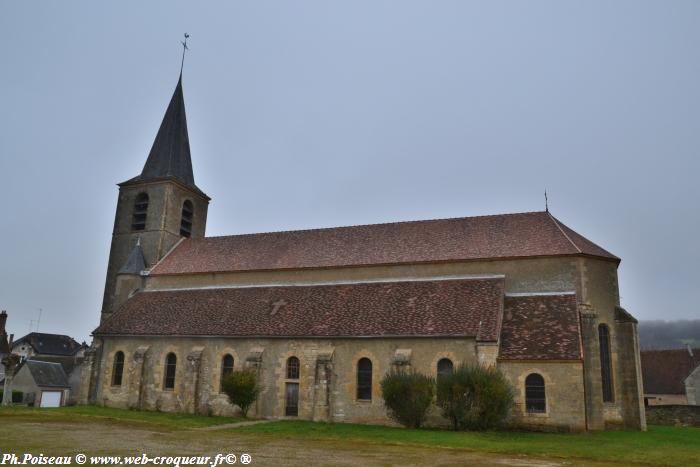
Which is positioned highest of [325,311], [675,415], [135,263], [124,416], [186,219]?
[186,219]

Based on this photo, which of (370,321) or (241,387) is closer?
(241,387)

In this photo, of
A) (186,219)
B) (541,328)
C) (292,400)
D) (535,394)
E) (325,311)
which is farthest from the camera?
(186,219)

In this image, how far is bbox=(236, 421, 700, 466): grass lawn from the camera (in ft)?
51.3

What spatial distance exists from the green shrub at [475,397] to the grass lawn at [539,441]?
2.96ft

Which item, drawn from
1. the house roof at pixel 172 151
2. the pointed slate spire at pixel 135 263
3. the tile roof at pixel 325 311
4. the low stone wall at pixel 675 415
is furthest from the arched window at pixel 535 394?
the house roof at pixel 172 151

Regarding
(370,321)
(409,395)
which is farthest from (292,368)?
(409,395)

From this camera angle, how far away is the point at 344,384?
2536cm

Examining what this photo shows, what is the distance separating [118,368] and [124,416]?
6348 mm

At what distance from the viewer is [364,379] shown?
25328mm

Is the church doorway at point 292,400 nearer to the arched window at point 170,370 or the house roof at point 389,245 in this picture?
the arched window at point 170,370

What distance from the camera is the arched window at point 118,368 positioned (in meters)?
30.7

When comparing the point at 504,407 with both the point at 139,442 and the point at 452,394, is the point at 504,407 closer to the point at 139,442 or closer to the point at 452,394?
the point at 452,394

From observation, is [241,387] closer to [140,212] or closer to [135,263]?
[135,263]

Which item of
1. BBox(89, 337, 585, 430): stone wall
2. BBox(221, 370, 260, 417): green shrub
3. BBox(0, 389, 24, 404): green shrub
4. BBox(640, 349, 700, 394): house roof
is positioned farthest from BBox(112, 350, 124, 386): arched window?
BBox(640, 349, 700, 394): house roof
